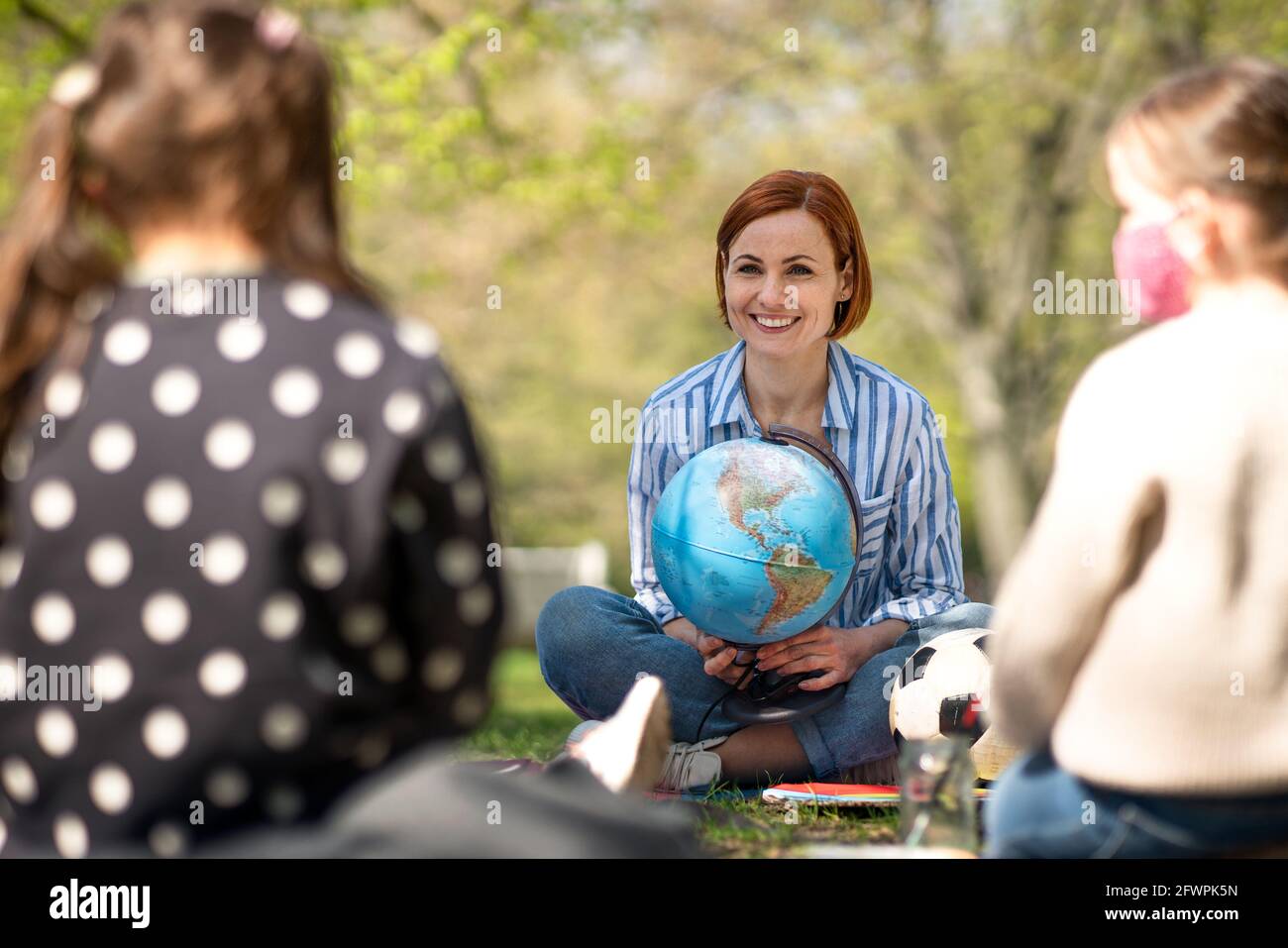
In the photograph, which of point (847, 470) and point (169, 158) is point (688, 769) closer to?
point (847, 470)

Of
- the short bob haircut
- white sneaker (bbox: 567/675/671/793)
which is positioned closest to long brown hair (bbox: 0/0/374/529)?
white sneaker (bbox: 567/675/671/793)

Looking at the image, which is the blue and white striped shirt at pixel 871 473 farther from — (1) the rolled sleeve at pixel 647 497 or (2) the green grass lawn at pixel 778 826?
(2) the green grass lawn at pixel 778 826

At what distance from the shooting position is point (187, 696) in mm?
2348

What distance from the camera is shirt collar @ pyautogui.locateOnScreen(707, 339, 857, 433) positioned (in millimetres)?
4977

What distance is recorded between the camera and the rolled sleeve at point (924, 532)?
4.97 meters

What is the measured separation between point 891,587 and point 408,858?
2.95m

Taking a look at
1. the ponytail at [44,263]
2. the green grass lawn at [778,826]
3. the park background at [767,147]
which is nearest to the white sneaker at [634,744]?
the green grass lawn at [778,826]

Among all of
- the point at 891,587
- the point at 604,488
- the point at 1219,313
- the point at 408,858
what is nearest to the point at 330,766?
the point at 408,858

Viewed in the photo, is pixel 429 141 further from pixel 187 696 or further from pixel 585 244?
pixel 187 696

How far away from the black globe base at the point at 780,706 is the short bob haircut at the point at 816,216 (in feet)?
4.20

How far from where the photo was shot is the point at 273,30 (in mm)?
2518

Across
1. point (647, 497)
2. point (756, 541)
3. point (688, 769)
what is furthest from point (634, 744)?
point (647, 497)

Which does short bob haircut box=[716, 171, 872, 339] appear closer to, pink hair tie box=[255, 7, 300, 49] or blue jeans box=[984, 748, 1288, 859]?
blue jeans box=[984, 748, 1288, 859]

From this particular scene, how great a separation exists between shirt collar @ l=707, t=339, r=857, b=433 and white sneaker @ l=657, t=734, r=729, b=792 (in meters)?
1.09
